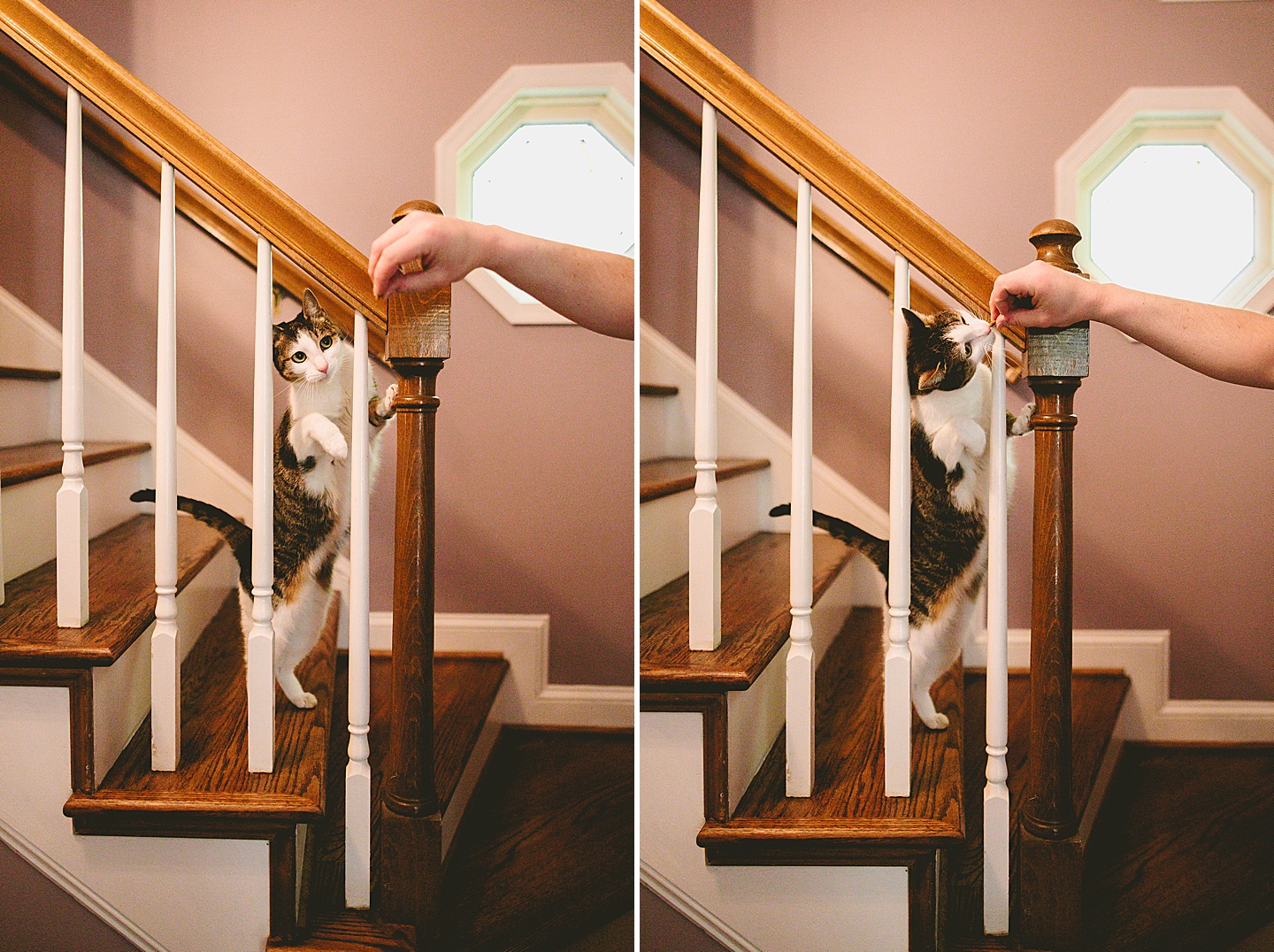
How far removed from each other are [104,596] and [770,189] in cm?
101

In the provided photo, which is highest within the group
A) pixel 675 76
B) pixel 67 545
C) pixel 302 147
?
pixel 675 76

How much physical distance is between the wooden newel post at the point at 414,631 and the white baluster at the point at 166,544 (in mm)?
260

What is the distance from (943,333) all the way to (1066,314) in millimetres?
141

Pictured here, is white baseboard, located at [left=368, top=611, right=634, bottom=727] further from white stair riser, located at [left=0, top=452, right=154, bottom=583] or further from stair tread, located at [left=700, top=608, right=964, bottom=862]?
white stair riser, located at [left=0, top=452, right=154, bottom=583]

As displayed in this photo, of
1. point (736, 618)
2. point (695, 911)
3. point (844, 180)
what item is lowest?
point (695, 911)

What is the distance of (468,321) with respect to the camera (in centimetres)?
106

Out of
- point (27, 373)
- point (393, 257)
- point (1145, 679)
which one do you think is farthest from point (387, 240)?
point (1145, 679)

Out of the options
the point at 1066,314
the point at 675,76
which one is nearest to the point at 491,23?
the point at 675,76

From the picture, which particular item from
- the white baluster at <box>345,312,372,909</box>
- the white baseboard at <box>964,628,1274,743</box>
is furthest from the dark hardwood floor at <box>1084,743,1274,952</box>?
the white baluster at <box>345,312,372,909</box>

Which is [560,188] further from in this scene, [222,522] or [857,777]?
[857,777]

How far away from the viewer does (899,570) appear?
1.04 meters

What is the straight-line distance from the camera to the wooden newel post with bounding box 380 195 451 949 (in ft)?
3.35

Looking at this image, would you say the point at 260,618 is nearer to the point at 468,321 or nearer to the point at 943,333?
the point at 468,321

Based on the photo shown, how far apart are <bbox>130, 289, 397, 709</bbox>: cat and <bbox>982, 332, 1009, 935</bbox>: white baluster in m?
0.75
